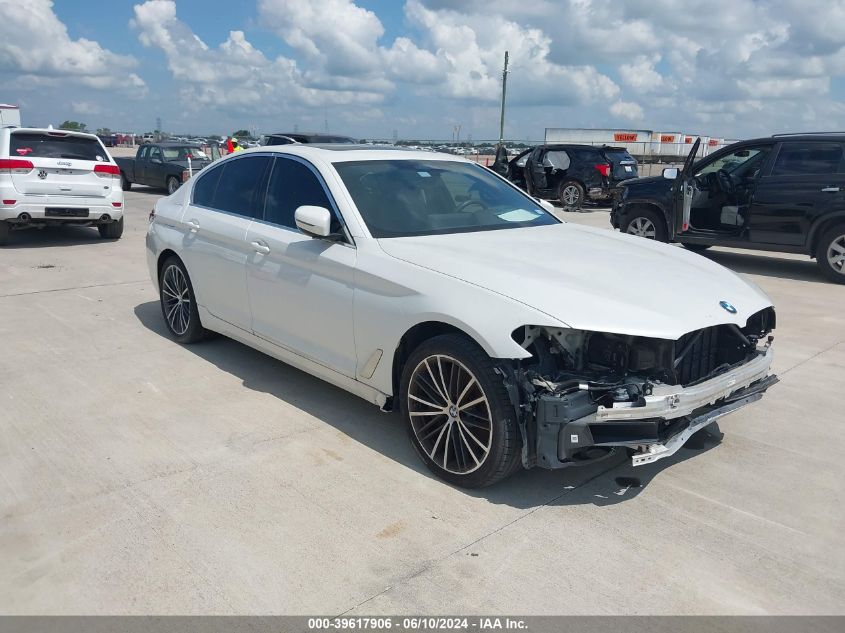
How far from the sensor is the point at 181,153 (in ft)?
66.4

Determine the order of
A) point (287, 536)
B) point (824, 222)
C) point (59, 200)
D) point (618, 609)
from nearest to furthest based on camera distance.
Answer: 1. point (618, 609)
2. point (287, 536)
3. point (824, 222)
4. point (59, 200)

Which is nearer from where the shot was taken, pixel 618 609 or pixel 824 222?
pixel 618 609

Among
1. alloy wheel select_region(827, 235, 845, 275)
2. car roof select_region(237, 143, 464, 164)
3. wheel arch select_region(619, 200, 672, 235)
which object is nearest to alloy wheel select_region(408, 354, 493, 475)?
car roof select_region(237, 143, 464, 164)

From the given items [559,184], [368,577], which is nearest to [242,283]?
[368,577]

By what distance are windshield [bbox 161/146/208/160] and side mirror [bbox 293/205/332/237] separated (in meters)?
16.9

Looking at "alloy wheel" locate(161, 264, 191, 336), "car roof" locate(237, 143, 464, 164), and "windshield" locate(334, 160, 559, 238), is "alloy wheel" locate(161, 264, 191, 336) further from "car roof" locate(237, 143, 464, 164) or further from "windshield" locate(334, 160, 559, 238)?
"windshield" locate(334, 160, 559, 238)

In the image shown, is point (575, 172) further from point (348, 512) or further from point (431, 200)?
point (348, 512)

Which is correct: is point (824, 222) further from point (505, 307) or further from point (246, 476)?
point (246, 476)

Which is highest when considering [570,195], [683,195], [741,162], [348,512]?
[741,162]

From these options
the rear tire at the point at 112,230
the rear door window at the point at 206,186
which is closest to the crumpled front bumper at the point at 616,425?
the rear door window at the point at 206,186

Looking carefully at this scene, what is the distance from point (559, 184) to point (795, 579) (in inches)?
639

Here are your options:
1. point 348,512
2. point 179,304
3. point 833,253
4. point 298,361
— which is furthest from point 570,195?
point 348,512

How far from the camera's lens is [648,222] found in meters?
11.2

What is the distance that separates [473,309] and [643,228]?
8539 mm
